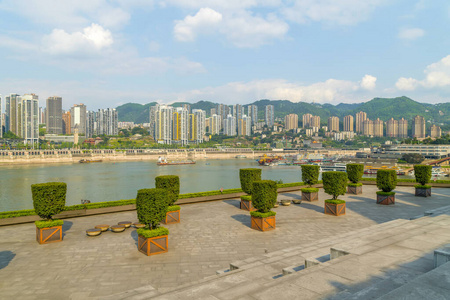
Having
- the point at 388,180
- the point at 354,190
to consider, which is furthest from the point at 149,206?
the point at 354,190

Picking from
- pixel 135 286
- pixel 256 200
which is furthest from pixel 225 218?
pixel 135 286

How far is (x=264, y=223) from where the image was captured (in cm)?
1398

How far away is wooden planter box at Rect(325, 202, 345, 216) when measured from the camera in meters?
17.2

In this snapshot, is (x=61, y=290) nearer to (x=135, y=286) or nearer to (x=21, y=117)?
(x=135, y=286)

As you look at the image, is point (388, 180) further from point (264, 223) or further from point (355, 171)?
point (264, 223)

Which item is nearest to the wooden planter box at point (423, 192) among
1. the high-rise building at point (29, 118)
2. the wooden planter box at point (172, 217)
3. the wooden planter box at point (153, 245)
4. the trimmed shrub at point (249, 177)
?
the trimmed shrub at point (249, 177)

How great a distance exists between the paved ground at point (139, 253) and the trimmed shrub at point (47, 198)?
1409 mm

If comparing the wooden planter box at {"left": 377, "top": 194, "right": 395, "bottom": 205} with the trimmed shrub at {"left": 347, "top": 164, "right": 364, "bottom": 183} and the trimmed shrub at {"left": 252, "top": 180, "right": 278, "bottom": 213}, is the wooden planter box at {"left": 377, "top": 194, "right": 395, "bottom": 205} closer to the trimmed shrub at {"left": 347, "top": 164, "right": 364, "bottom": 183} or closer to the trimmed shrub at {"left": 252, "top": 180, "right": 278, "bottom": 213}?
the trimmed shrub at {"left": 347, "top": 164, "right": 364, "bottom": 183}

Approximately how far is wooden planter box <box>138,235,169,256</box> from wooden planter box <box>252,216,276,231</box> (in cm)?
485

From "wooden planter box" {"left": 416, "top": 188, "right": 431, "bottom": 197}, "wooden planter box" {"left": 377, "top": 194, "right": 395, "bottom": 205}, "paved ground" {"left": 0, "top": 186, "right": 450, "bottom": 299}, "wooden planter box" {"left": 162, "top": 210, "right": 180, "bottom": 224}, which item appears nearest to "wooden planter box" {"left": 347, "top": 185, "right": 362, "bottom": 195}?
"wooden planter box" {"left": 377, "top": 194, "right": 395, "bottom": 205}

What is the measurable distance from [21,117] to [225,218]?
17393 cm

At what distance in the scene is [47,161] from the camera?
120250mm

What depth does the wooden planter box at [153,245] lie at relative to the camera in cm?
1077

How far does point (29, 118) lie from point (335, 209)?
574 feet
